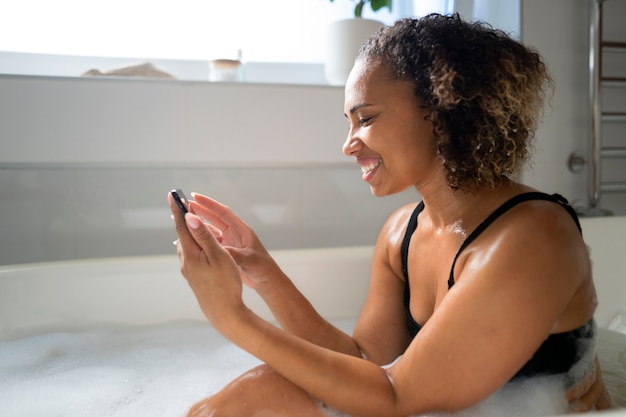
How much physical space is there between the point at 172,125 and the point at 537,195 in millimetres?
Answer: 1090

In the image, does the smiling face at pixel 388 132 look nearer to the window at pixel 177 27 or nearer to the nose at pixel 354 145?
the nose at pixel 354 145

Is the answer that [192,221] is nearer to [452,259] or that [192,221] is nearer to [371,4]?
[452,259]

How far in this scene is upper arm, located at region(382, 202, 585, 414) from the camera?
0.72 meters

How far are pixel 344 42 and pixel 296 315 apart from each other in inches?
42.7

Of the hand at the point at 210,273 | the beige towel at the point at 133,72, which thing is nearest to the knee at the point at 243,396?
the hand at the point at 210,273

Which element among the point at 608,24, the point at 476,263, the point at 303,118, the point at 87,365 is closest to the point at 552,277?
the point at 476,263

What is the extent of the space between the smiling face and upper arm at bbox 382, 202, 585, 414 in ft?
0.60

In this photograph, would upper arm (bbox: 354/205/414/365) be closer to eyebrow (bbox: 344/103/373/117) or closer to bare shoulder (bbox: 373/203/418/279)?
bare shoulder (bbox: 373/203/418/279)

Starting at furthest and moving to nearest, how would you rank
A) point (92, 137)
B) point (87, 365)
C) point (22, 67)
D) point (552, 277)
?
point (22, 67) < point (92, 137) < point (87, 365) < point (552, 277)

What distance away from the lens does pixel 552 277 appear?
2.42 ft

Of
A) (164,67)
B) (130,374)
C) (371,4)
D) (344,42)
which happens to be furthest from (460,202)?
(164,67)

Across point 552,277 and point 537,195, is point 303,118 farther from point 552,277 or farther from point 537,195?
point 552,277

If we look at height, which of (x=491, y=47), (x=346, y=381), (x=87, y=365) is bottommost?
(x=87, y=365)

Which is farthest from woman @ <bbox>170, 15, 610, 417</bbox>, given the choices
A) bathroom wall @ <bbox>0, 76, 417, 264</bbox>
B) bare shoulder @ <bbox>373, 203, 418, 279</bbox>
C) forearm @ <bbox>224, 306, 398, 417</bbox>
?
bathroom wall @ <bbox>0, 76, 417, 264</bbox>
